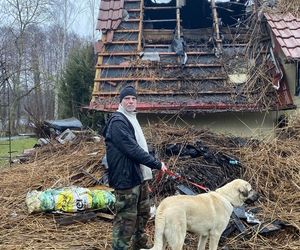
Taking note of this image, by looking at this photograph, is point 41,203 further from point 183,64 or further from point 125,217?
point 183,64

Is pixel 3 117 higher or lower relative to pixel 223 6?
lower

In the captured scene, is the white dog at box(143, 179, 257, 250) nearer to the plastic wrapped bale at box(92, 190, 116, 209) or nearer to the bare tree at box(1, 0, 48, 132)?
the plastic wrapped bale at box(92, 190, 116, 209)

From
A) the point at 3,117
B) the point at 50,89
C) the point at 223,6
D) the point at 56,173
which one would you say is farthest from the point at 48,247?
the point at 50,89

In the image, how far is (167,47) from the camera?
35.1 feet

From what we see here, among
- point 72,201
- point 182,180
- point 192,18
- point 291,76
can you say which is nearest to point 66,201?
point 72,201

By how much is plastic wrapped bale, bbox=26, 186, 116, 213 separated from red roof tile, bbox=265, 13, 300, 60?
17.2ft

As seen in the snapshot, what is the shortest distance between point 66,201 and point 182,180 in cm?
201

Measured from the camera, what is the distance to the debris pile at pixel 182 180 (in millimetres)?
5789

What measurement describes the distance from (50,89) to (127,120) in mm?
34599

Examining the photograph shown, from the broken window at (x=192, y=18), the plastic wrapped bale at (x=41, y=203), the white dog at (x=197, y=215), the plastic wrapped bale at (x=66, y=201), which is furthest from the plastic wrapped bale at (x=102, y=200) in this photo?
the broken window at (x=192, y=18)

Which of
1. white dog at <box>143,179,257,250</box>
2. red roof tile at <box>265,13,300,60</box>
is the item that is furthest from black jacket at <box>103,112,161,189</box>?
red roof tile at <box>265,13,300,60</box>

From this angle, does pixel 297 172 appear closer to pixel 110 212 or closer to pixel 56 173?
pixel 110 212

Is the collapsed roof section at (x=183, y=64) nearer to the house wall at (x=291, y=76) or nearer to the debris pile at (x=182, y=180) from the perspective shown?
the house wall at (x=291, y=76)

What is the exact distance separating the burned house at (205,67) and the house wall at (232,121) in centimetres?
2
